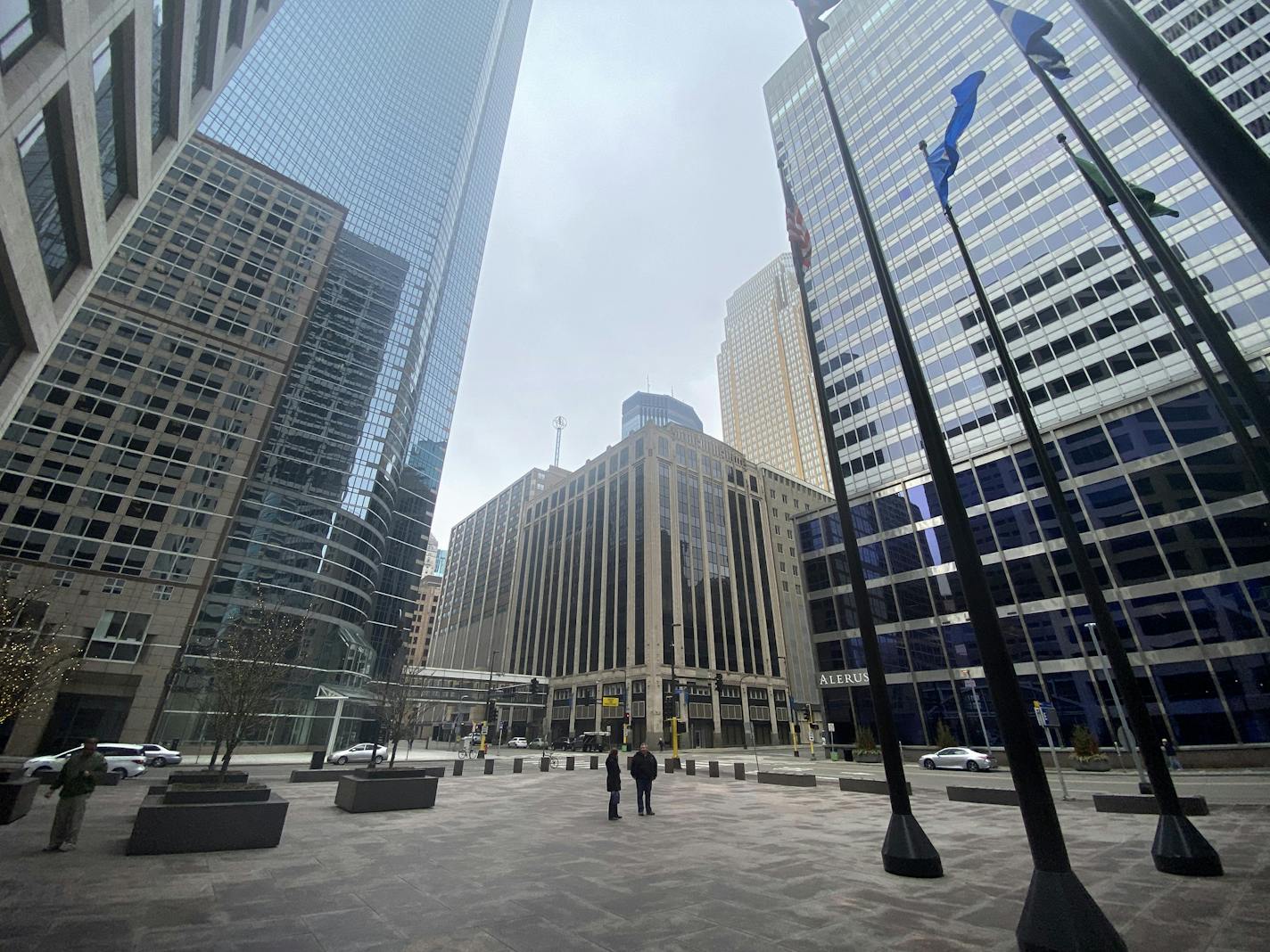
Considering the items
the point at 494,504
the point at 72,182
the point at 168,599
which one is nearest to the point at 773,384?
the point at 494,504

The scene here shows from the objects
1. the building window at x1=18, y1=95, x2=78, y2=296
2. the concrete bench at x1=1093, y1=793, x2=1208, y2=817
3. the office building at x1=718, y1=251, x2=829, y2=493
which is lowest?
the concrete bench at x1=1093, y1=793, x2=1208, y2=817

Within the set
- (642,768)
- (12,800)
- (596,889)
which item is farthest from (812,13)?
(12,800)

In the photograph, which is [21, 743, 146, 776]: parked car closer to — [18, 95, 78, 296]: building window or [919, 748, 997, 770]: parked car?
[18, 95, 78, 296]: building window

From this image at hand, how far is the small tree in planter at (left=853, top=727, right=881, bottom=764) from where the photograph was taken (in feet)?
136

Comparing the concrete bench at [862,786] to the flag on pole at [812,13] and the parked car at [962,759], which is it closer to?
the parked car at [962,759]

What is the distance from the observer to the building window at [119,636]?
39938 mm

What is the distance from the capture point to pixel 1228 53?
121ft

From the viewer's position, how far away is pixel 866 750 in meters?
41.6

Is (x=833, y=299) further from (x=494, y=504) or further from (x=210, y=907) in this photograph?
(x=494, y=504)

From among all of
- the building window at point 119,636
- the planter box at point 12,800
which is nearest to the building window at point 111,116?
the planter box at point 12,800

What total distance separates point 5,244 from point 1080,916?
60.2 feet

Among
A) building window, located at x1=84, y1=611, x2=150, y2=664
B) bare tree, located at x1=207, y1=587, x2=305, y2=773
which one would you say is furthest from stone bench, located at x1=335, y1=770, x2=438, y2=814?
building window, located at x1=84, y1=611, x2=150, y2=664

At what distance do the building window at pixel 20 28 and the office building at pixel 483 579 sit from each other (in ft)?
325

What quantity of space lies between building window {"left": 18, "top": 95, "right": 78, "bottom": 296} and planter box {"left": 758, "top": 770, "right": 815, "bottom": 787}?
2981cm
